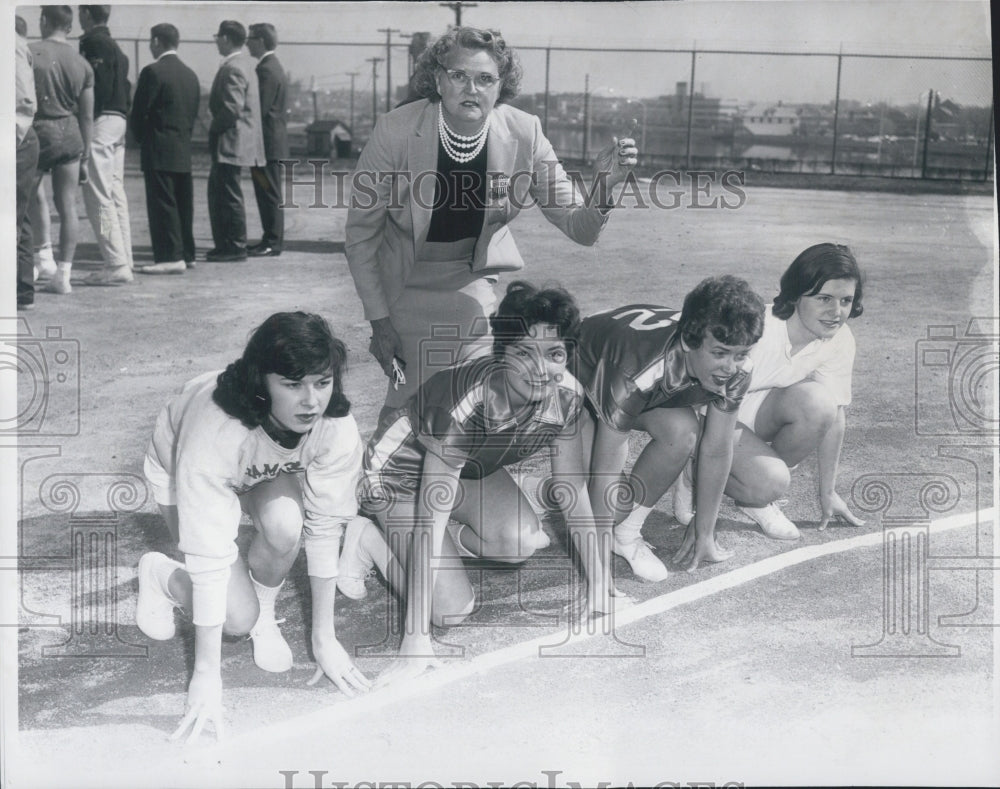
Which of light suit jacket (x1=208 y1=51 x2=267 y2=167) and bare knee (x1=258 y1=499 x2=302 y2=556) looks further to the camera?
light suit jacket (x1=208 y1=51 x2=267 y2=167)

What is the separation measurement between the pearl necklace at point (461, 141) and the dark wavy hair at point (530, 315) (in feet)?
1.17

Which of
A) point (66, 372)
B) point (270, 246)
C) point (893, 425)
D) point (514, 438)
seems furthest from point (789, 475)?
point (66, 372)

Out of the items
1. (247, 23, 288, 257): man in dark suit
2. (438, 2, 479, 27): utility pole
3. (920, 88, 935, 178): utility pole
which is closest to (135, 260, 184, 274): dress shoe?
(247, 23, 288, 257): man in dark suit

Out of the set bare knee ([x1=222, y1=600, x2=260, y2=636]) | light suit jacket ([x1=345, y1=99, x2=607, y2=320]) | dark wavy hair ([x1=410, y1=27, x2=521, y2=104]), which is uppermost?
dark wavy hair ([x1=410, y1=27, x2=521, y2=104])

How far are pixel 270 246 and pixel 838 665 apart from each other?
6.62ft

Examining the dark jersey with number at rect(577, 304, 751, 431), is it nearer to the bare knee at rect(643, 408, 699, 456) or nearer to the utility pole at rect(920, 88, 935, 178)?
the bare knee at rect(643, 408, 699, 456)

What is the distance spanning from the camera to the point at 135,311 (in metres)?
3.85

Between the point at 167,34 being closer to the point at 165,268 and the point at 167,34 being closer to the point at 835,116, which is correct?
the point at 165,268

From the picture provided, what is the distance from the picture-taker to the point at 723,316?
3.24m

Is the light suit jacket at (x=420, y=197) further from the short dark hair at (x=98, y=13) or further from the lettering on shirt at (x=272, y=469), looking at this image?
the short dark hair at (x=98, y=13)

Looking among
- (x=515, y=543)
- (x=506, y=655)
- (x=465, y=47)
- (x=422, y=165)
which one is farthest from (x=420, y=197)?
(x=506, y=655)

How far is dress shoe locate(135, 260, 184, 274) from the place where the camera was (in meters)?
4.04

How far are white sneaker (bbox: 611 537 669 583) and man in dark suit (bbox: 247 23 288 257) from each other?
4.32 feet

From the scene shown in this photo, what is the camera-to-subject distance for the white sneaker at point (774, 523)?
3.47m
